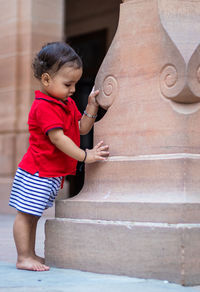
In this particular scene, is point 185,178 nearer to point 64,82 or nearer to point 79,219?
point 79,219

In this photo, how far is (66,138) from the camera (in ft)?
12.2

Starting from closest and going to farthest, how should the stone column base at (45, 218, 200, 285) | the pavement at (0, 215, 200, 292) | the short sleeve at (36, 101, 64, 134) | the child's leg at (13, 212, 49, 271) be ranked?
1. the pavement at (0, 215, 200, 292)
2. the stone column base at (45, 218, 200, 285)
3. the short sleeve at (36, 101, 64, 134)
4. the child's leg at (13, 212, 49, 271)

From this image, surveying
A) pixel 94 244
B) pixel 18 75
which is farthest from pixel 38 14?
pixel 94 244

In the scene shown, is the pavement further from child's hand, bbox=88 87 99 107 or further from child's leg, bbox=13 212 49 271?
child's hand, bbox=88 87 99 107

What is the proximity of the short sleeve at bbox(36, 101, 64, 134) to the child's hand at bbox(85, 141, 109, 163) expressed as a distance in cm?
27

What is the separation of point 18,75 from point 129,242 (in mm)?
6885

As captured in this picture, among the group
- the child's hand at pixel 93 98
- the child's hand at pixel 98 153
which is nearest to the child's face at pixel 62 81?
the child's hand at pixel 93 98

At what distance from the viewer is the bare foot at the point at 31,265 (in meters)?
3.72

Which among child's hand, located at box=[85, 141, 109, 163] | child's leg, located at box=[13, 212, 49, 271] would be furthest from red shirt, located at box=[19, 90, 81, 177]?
child's leg, located at box=[13, 212, 49, 271]

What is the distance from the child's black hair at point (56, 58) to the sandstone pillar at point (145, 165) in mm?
308

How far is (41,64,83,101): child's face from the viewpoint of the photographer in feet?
12.5

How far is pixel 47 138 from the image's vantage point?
3820mm

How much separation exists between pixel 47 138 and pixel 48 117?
0.53 ft

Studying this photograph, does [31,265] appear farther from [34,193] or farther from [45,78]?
[45,78]
